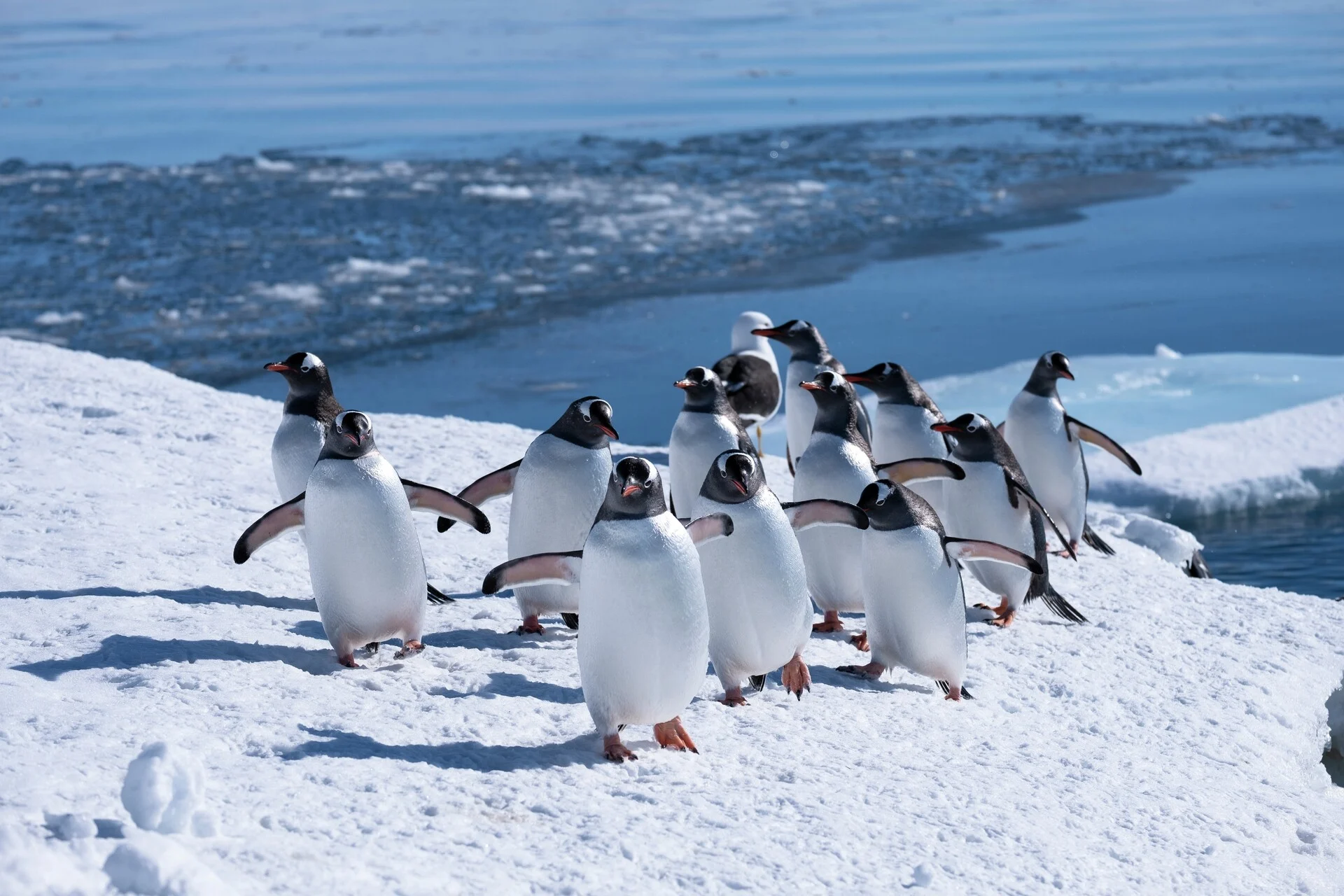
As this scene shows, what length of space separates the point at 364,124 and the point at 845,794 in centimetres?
1780

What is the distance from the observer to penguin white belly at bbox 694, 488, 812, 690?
3139 millimetres

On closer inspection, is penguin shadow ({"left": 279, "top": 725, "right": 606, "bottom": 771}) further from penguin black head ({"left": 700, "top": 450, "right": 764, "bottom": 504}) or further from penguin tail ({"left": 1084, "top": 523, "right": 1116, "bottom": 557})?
penguin tail ({"left": 1084, "top": 523, "right": 1116, "bottom": 557})

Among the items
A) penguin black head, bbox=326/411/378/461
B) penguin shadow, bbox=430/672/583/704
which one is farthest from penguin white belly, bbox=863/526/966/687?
penguin black head, bbox=326/411/378/461

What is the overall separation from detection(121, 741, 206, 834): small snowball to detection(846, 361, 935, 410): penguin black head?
9.01 feet

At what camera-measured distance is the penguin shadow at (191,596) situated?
3312mm

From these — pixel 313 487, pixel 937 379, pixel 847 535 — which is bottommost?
pixel 937 379

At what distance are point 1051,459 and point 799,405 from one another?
0.93 meters

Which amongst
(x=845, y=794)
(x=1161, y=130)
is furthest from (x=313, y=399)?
(x=1161, y=130)

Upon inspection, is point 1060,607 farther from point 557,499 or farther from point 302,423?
point 302,423

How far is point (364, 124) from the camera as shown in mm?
19188

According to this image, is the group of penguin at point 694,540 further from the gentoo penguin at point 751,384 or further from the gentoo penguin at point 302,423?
the gentoo penguin at point 751,384

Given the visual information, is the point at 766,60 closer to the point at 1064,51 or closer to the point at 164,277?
the point at 1064,51

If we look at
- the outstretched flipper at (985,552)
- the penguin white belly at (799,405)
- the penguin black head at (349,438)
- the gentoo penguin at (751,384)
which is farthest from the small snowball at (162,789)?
the gentoo penguin at (751,384)

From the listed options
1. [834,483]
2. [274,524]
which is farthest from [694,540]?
[274,524]
